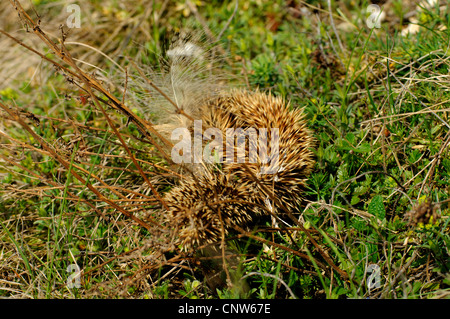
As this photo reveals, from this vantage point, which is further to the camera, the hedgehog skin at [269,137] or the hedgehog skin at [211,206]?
the hedgehog skin at [269,137]

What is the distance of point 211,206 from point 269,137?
2.24 ft

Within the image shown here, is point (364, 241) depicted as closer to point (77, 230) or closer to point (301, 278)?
point (301, 278)

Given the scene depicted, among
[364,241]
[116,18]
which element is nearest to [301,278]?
[364,241]

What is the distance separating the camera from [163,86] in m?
2.80

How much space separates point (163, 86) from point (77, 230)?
129 centimetres

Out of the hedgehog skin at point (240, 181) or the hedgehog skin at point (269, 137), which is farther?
the hedgehog skin at point (269, 137)

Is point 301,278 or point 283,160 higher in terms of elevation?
point 283,160

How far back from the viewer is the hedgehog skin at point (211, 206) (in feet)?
7.55

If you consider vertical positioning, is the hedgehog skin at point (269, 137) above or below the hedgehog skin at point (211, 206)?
above

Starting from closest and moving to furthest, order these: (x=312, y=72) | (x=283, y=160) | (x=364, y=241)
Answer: (x=364, y=241) < (x=283, y=160) < (x=312, y=72)

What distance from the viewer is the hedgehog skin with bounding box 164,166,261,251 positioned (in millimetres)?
2302

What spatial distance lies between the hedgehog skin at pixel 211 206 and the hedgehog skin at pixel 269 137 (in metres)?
0.09

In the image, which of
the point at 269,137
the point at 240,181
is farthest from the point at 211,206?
the point at 269,137

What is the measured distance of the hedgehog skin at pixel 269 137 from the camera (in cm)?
253
